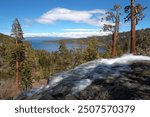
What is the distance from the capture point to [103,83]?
31.7 ft

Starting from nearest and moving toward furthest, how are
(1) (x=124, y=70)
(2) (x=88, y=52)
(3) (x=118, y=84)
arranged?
(3) (x=118, y=84) < (1) (x=124, y=70) < (2) (x=88, y=52)

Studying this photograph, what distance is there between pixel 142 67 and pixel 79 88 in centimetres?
324

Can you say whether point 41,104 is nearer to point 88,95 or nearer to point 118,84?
point 88,95

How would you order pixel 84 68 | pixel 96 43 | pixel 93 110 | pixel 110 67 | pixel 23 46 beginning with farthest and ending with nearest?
pixel 96 43
pixel 23 46
pixel 84 68
pixel 110 67
pixel 93 110

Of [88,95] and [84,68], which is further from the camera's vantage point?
[84,68]

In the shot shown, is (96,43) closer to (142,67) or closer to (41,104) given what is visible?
(142,67)

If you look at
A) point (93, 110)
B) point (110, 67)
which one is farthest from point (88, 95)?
point (110, 67)

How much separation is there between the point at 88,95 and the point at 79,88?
805 millimetres

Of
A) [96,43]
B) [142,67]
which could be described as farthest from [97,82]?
[96,43]

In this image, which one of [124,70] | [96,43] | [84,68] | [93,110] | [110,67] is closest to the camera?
[93,110]

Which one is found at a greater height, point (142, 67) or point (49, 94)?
point (142, 67)

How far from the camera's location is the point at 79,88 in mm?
9453

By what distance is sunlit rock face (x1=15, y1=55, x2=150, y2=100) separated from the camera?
8.52 metres

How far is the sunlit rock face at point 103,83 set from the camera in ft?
27.9
